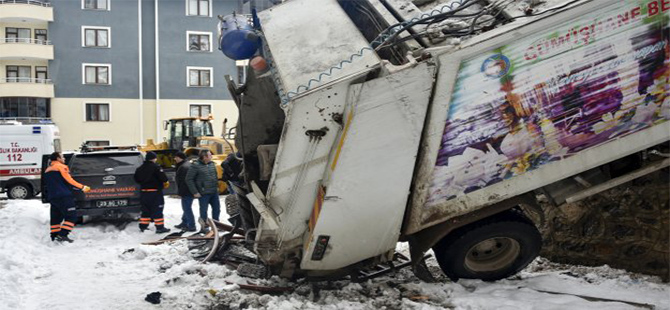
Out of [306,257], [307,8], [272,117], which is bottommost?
[306,257]

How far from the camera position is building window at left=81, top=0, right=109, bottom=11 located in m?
28.4

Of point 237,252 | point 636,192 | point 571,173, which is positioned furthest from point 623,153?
point 237,252

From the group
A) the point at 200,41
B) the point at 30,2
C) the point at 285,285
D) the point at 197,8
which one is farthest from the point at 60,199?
the point at 30,2

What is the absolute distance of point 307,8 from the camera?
15.1 ft

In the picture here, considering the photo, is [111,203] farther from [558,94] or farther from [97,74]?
[97,74]

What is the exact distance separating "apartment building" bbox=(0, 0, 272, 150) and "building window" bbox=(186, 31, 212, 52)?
0.18 ft

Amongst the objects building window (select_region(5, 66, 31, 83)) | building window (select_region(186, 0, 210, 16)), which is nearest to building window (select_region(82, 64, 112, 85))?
building window (select_region(5, 66, 31, 83))

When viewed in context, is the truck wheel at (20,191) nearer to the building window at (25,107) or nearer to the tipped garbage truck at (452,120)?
the tipped garbage truck at (452,120)

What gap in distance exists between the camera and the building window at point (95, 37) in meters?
28.3

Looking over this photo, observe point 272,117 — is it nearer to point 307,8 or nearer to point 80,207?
point 307,8

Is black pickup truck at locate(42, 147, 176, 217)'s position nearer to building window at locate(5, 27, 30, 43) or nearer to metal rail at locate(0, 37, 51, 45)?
metal rail at locate(0, 37, 51, 45)

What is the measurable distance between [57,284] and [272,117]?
264cm

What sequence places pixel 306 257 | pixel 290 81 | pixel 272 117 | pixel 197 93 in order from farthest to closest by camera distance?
pixel 197 93, pixel 272 117, pixel 306 257, pixel 290 81

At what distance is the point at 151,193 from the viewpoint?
8.32 meters
